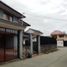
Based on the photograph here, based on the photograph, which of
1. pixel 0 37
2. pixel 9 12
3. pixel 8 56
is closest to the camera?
pixel 0 37

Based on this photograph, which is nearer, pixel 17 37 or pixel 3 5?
pixel 3 5

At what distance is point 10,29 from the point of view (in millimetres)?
20203

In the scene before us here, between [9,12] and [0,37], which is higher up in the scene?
[9,12]

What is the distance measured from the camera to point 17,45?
22250 mm

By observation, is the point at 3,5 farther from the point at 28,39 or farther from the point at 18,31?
the point at 28,39

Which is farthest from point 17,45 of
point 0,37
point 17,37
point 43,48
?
point 43,48

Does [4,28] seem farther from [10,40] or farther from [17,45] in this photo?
[17,45]

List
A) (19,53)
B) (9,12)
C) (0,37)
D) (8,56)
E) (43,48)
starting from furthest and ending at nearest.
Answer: (43,48) → (9,12) → (19,53) → (8,56) → (0,37)

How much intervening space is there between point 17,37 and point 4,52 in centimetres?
377

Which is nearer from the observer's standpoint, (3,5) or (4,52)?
(4,52)

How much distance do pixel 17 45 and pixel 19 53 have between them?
88 cm

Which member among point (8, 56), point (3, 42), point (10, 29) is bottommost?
point (8, 56)

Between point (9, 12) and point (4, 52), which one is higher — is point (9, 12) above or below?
above

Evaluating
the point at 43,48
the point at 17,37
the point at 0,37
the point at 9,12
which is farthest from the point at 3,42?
the point at 43,48
